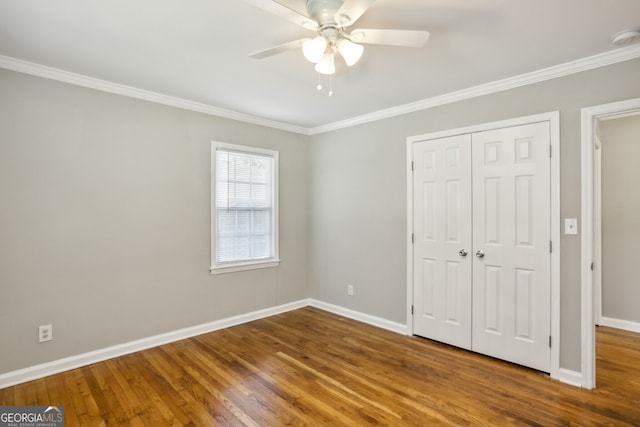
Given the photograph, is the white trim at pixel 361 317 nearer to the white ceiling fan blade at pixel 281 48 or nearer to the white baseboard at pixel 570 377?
the white baseboard at pixel 570 377

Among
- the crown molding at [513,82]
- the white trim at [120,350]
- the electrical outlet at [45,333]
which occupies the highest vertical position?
the crown molding at [513,82]

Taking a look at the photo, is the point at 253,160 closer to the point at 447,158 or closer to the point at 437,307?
the point at 447,158

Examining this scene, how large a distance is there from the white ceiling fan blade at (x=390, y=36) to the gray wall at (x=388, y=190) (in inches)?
63.4

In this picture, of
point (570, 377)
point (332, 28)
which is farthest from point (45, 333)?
point (570, 377)

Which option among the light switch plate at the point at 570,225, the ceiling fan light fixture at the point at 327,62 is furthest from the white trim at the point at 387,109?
the ceiling fan light fixture at the point at 327,62

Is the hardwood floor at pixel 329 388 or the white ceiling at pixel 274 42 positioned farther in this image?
the hardwood floor at pixel 329 388

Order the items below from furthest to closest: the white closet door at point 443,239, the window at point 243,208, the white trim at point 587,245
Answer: the window at point 243,208 < the white closet door at point 443,239 < the white trim at point 587,245

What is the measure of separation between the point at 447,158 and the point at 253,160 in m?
2.30

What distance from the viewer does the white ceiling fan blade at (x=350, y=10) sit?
155cm

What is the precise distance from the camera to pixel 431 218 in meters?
3.44

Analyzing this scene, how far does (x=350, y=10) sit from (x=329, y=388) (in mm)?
2527

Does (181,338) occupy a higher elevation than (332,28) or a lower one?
lower

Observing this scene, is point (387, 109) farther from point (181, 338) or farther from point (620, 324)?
point (620, 324)

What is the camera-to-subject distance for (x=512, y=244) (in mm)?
2916
